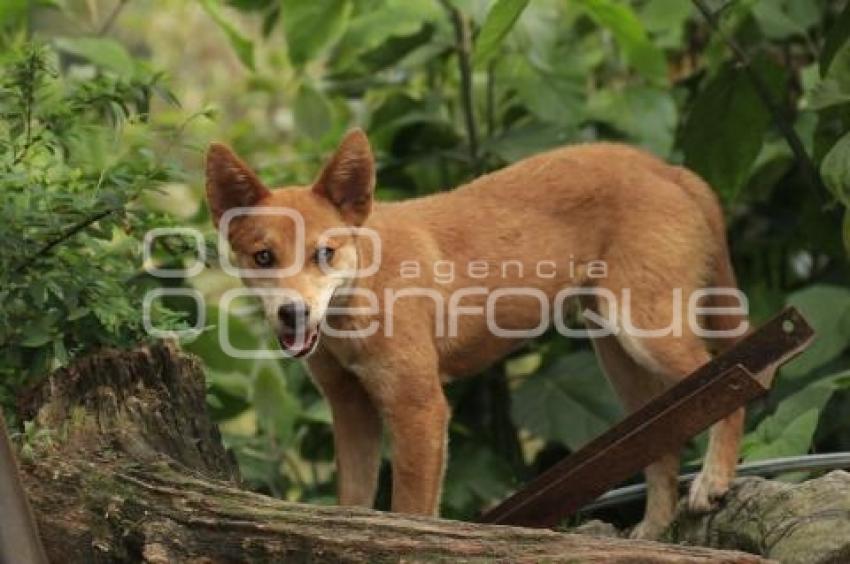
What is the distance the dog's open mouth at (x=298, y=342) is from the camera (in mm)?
3811

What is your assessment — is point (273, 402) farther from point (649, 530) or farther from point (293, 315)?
point (293, 315)

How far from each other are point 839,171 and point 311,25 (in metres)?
2.24

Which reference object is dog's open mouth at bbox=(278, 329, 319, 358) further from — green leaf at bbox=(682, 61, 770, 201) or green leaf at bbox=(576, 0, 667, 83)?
green leaf at bbox=(576, 0, 667, 83)

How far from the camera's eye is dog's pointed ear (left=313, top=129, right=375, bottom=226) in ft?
13.2

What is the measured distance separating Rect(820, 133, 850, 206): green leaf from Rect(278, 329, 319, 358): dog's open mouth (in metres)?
1.36

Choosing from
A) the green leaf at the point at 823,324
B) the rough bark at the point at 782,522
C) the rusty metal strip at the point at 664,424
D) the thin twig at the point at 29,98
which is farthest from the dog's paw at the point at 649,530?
the thin twig at the point at 29,98

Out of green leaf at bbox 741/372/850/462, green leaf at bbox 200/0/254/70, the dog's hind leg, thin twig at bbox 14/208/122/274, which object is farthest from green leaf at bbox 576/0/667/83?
thin twig at bbox 14/208/122/274

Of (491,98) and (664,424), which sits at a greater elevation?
(491,98)

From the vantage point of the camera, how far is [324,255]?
13.1 ft

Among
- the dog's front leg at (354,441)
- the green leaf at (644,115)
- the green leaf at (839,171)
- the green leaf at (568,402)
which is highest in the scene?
the green leaf at (839,171)

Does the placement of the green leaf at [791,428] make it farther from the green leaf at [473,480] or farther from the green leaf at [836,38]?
the green leaf at [473,480]

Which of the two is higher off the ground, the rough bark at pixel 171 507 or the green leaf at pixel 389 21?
the green leaf at pixel 389 21

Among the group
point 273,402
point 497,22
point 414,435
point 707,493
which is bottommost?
point 273,402

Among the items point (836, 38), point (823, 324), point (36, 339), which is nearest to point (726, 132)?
point (836, 38)
